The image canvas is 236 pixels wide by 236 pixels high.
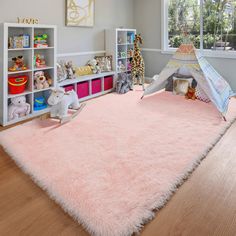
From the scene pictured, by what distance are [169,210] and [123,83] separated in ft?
10.9

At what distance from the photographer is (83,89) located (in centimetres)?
424

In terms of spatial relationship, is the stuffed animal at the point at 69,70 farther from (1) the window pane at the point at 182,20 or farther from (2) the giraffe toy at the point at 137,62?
(1) the window pane at the point at 182,20

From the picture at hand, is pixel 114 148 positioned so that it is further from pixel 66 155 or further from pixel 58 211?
pixel 58 211

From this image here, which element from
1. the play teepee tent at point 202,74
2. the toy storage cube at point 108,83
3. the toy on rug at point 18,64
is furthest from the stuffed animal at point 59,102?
the play teepee tent at point 202,74

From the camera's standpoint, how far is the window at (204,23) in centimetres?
457

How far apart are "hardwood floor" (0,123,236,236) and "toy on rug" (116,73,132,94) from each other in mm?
2749

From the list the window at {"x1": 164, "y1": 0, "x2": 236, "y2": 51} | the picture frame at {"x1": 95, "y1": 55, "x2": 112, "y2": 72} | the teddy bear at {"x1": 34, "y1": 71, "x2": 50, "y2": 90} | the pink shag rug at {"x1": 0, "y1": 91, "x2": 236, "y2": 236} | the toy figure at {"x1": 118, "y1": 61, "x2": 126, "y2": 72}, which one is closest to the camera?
the pink shag rug at {"x1": 0, "y1": 91, "x2": 236, "y2": 236}

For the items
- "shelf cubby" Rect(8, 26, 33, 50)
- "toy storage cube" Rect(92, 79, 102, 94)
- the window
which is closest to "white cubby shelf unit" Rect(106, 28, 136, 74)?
"toy storage cube" Rect(92, 79, 102, 94)

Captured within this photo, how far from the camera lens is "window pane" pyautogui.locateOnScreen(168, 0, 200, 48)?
16.1 ft

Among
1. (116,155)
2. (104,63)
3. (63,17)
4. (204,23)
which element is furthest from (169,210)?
(204,23)

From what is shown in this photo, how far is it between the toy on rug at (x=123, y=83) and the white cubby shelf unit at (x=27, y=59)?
53.9 inches

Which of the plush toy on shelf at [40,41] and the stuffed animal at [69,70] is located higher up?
the plush toy on shelf at [40,41]

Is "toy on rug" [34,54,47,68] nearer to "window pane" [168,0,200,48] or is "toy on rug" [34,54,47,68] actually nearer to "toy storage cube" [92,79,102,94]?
"toy storage cube" [92,79,102,94]

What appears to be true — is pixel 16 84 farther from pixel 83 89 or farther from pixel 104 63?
pixel 104 63
